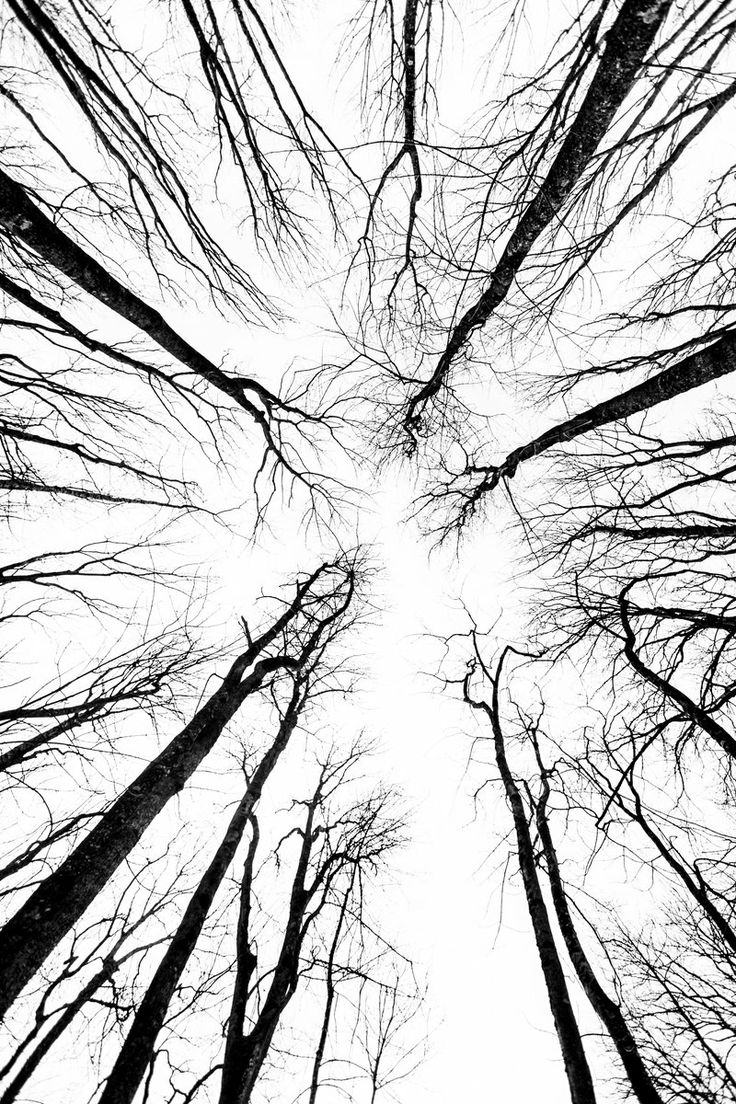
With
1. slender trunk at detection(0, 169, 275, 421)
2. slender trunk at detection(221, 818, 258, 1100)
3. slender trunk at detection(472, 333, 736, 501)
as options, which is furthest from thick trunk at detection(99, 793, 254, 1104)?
slender trunk at detection(472, 333, 736, 501)

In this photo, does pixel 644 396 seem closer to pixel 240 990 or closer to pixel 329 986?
pixel 240 990

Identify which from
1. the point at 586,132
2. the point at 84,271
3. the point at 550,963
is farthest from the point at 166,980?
the point at 586,132

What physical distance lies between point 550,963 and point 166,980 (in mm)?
4109

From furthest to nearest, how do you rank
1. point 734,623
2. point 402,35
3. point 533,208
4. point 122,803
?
1. point 734,623
2. point 122,803
3. point 533,208
4. point 402,35

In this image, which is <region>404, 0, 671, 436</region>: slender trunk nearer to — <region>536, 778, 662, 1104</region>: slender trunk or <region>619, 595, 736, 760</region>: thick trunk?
<region>619, 595, 736, 760</region>: thick trunk

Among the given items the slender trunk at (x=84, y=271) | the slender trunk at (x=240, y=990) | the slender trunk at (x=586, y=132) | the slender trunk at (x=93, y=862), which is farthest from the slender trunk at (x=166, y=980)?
the slender trunk at (x=586, y=132)

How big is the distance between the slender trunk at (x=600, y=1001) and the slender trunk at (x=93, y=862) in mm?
4884

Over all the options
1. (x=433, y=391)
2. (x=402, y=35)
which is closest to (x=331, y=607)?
(x=433, y=391)

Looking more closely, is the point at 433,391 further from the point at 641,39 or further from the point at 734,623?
the point at 734,623

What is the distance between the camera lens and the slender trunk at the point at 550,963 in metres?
4.36

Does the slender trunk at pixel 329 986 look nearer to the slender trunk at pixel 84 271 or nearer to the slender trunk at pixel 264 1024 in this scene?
the slender trunk at pixel 264 1024

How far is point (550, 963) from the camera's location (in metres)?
5.06

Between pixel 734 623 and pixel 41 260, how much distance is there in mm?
6440

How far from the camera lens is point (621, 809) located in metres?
6.22
